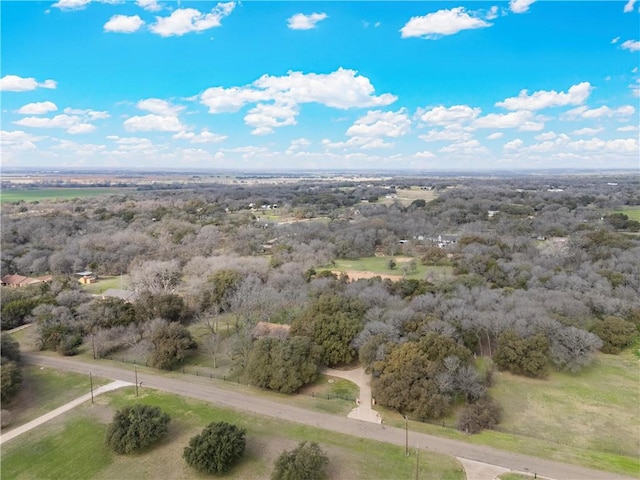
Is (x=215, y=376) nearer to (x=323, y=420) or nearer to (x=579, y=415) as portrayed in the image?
(x=323, y=420)

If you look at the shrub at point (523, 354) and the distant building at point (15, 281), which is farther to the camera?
the distant building at point (15, 281)

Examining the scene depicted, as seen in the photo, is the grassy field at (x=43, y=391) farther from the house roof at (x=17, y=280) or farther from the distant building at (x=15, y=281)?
the house roof at (x=17, y=280)

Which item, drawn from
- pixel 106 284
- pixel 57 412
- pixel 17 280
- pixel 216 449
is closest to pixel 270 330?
pixel 216 449

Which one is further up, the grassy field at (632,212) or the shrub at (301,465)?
the grassy field at (632,212)

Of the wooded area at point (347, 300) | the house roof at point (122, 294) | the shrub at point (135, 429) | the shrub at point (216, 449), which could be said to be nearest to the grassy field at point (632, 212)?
the wooded area at point (347, 300)

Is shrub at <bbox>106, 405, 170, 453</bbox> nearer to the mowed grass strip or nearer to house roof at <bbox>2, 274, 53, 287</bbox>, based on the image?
the mowed grass strip

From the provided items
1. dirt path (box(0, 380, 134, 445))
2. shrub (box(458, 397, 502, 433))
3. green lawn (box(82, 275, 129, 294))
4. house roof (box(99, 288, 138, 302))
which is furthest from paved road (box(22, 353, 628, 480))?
green lawn (box(82, 275, 129, 294))

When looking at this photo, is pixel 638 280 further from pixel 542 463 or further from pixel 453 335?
pixel 542 463
